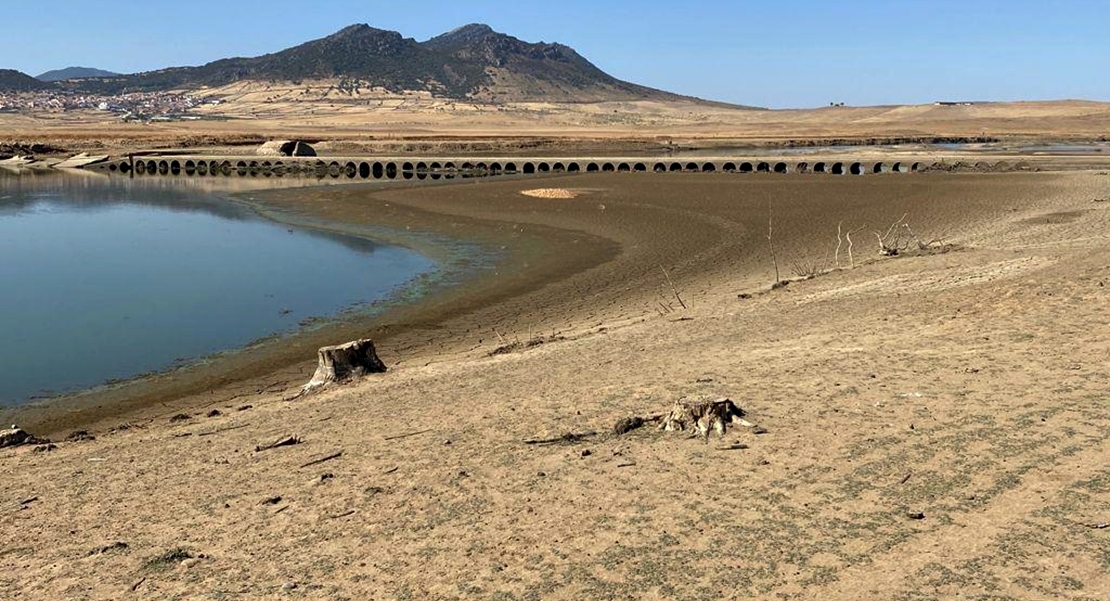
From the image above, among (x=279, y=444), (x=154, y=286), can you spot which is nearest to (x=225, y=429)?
(x=279, y=444)

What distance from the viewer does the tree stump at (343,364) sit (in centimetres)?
1168

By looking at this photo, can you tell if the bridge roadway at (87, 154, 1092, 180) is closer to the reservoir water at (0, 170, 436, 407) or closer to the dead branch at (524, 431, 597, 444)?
→ the reservoir water at (0, 170, 436, 407)

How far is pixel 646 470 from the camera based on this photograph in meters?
7.23

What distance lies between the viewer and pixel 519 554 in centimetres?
594

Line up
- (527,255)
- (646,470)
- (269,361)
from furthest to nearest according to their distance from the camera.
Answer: (527,255) < (269,361) < (646,470)

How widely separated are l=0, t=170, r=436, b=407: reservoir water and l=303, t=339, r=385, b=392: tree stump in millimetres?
4432

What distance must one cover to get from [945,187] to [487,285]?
30463mm

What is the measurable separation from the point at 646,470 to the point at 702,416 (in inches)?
45.2

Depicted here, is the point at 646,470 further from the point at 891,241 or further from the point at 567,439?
the point at 891,241

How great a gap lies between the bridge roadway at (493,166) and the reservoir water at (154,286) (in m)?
23.8

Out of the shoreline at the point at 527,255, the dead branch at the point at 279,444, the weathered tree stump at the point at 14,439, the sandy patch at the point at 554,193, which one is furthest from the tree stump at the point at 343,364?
the sandy patch at the point at 554,193

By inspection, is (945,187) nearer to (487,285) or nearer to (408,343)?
(487,285)

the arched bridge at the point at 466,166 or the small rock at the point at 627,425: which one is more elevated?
the arched bridge at the point at 466,166

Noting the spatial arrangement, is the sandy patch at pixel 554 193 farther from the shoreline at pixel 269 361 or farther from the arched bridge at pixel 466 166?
the arched bridge at pixel 466 166
